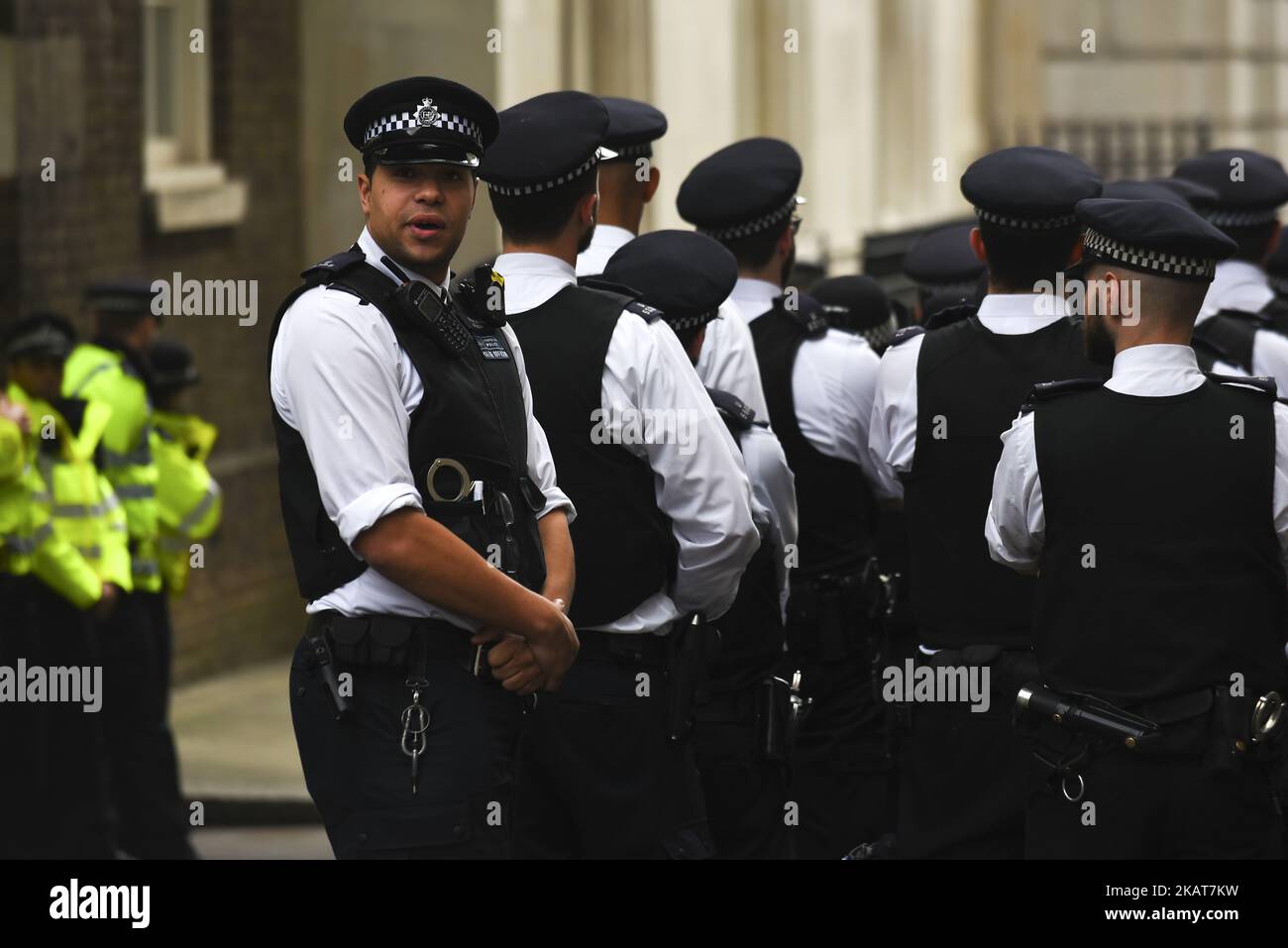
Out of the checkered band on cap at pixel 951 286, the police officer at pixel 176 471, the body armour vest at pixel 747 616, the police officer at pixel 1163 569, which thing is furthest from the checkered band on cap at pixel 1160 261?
the police officer at pixel 176 471

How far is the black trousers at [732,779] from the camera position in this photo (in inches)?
228

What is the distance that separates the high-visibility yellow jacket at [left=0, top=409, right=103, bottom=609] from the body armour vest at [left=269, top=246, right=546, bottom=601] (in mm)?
3990

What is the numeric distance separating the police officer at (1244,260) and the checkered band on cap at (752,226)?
1.22 meters

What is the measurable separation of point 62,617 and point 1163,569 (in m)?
5.03

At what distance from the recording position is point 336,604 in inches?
171

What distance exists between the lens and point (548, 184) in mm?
5270

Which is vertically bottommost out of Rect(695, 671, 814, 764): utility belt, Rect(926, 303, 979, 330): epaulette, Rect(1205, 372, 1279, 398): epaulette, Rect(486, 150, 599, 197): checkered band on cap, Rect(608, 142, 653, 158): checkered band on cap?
Rect(695, 671, 814, 764): utility belt

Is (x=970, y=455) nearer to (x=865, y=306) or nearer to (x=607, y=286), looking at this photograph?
(x=607, y=286)

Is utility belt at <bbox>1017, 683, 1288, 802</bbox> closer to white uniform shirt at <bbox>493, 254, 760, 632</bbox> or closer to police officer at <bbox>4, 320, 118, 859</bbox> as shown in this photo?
white uniform shirt at <bbox>493, 254, 760, 632</bbox>

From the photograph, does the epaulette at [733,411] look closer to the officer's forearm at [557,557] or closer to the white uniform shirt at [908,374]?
the white uniform shirt at [908,374]

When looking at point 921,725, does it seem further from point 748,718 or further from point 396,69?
point 396,69

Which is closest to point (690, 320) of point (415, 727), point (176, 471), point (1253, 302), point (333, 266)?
point (333, 266)

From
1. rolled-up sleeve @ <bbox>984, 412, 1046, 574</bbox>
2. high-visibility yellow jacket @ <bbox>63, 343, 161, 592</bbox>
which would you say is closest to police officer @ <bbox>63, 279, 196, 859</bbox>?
high-visibility yellow jacket @ <bbox>63, 343, 161, 592</bbox>

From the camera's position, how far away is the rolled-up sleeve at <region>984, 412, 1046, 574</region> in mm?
4727
